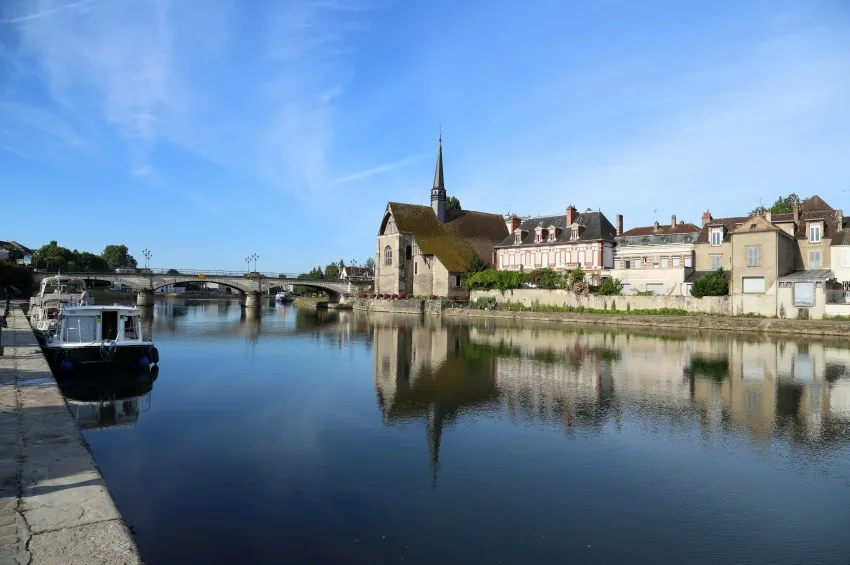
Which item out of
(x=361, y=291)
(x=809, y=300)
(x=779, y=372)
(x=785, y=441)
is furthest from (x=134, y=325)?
(x=361, y=291)

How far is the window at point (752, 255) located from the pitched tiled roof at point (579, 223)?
1455 centimetres

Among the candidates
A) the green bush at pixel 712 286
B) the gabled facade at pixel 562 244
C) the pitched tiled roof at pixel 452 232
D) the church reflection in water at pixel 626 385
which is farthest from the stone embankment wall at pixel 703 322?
the pitched tiled roof at pixel 452 232

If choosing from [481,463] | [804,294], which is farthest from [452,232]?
[481,463]

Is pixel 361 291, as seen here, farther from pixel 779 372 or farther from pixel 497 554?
pixel 497 554

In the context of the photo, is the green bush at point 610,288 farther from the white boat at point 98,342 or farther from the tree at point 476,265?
the white boat at point 98,342

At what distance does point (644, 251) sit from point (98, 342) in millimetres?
43885

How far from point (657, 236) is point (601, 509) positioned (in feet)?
152

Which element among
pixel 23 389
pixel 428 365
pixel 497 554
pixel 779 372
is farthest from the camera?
pixel 428 365

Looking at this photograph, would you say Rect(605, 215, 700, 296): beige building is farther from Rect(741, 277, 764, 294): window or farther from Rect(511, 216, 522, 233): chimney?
Rect(511, 216, 522, 233): chimney

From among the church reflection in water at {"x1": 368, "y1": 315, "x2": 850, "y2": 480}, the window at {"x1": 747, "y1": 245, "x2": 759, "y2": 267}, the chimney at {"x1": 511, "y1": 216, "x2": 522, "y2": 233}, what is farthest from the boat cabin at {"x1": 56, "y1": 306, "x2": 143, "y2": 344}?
the chimney at {"x1": 511, "y1": 216, "x2": 522, "y2": 233}

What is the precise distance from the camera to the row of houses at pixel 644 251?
41156 millimetres

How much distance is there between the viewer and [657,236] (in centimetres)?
5075

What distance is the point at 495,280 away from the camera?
58969 mm

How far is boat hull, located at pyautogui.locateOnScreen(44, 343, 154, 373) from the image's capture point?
749 inches
